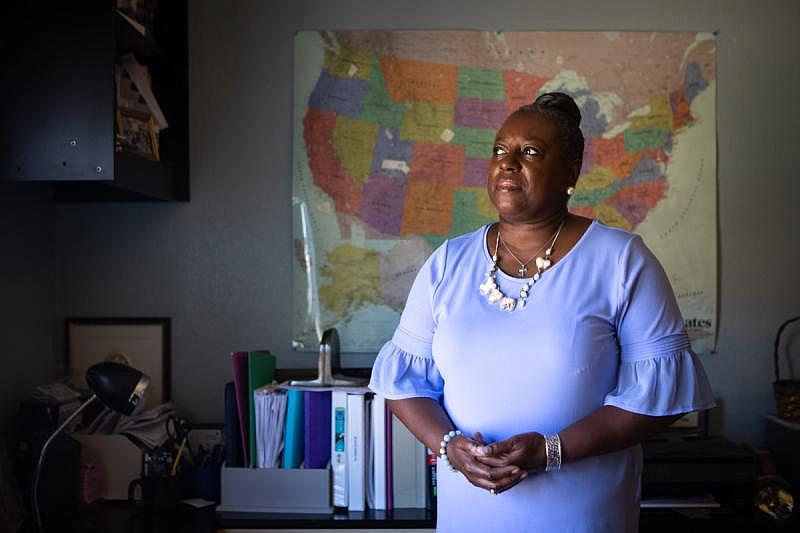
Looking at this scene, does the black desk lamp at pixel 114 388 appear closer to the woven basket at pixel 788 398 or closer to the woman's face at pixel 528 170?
the woman's face at pixel 528 170

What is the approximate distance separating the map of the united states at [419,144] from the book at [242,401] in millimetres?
432

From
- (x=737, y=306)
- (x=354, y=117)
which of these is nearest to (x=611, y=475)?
(x=737, y=306)

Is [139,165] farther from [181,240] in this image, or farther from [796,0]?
[796,0]

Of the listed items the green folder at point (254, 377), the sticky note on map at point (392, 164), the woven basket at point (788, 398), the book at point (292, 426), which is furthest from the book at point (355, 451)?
the woven basket at point (788, 398)

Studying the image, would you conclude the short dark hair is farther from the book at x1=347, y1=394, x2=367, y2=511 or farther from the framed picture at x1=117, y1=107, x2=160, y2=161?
the framed picture at x1=117, y1=107, x2=160, y2=161

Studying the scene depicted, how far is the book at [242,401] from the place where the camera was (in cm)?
216

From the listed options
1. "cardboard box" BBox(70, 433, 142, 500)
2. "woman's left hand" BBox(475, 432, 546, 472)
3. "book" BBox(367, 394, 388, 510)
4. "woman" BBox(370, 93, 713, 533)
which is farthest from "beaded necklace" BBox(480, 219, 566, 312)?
"cardboard box" BBox(70, 433, 142, 500)

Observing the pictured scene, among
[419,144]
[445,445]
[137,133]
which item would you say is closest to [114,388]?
[137,133]

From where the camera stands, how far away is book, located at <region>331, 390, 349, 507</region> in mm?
2109

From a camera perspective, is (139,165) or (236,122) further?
(236,122)

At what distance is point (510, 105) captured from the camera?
253cm

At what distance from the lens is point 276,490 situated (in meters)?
2.11

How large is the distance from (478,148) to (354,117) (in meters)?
0.42

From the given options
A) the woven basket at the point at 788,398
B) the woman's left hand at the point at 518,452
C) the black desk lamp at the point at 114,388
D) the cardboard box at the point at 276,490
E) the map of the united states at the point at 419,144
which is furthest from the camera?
the map of the united states at the point at 419,144
